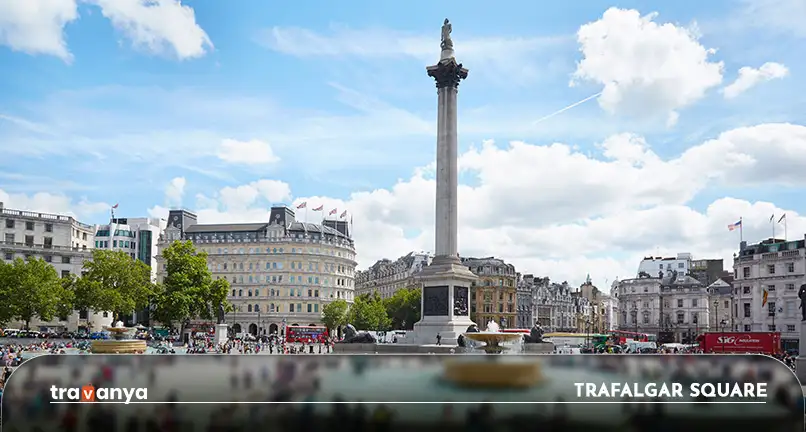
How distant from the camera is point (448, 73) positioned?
59250 millimetres

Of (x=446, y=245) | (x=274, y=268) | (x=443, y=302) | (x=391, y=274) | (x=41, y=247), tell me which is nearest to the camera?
(x=443, y=302)

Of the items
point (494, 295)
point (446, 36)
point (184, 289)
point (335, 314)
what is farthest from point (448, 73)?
point (494, 295)

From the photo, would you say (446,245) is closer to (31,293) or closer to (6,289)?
(31,293)

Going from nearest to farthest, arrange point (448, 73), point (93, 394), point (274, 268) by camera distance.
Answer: point (93, 394) < point (448, 73) < point (274, 268)

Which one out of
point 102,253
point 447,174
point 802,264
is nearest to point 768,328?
point 802,264

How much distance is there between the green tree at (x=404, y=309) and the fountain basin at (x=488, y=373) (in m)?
117

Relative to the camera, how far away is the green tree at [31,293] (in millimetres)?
78500

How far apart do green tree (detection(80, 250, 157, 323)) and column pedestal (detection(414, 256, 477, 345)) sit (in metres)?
44.1

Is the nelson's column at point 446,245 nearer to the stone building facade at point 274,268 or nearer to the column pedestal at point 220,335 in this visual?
the column pedestal at point 220,335

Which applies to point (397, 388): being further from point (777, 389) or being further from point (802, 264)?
point (802, 264)

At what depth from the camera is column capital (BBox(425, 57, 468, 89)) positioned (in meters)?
59.3

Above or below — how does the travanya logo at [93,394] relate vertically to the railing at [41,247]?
below

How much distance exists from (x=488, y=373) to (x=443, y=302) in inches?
1765

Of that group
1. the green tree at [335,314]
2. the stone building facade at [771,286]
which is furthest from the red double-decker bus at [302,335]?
the stone building facade at [771,286]
